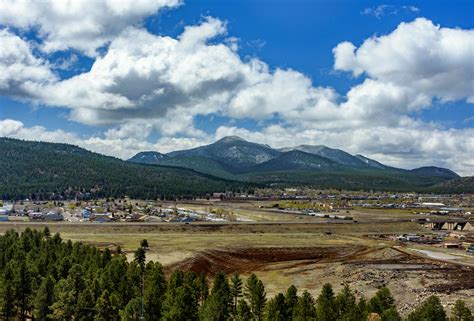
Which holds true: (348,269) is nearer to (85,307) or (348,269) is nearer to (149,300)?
(149,300)

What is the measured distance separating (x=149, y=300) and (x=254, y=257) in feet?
226

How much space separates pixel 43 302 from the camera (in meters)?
55.7

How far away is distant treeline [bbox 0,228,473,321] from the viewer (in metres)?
50.0

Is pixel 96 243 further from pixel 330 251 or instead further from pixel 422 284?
pixel 422 284

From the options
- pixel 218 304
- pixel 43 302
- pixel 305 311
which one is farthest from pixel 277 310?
pixel 43 302

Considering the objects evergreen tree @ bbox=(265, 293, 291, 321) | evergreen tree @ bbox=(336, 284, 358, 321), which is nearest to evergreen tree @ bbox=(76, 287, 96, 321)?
evergreen tree @ bbox=(265, 293, 291, 321)

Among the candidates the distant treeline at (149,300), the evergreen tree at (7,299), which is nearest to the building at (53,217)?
the distant treeline at (149,300)

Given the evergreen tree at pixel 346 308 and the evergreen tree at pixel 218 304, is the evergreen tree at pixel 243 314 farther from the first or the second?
the evergreen tree at pixel 346 308

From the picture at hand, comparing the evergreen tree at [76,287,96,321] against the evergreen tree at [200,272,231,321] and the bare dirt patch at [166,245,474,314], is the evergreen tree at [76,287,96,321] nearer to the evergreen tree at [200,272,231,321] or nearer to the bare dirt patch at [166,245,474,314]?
the evergreen tree at [200,272,231,321]

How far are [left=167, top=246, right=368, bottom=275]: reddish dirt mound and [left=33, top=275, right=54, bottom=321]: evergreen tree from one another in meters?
40.1

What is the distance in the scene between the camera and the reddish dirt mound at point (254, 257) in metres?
104

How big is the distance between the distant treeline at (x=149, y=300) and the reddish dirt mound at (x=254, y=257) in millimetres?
33645

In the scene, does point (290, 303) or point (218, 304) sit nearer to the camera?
point (218, 304)

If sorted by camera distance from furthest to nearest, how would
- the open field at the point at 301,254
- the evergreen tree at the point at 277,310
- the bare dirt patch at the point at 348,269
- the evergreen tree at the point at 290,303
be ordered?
the open field at the point at 301,254, the bare dirt patch at the point at 348,269, the evergreen tree at the point at 290,303, the evergreen tree at the point at 277,310
